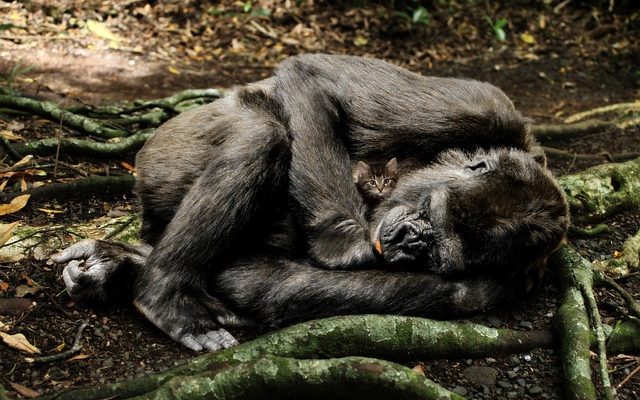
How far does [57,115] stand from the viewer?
7.80 m

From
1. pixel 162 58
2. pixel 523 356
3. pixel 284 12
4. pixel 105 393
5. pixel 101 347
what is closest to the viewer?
pixel 105 393

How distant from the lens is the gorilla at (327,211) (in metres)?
5.00

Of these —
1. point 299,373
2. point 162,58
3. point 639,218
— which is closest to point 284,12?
point 162,58

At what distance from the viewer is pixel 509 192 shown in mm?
5199

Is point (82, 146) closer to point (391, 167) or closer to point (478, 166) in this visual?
point (391, 167)

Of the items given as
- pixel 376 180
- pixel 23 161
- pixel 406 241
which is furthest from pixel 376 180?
pixel 23 161

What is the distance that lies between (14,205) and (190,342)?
2.44m

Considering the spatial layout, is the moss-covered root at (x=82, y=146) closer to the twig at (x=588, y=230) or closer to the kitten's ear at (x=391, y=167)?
the kitten's ear at (x=391, y=167)

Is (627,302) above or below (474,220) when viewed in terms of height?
below

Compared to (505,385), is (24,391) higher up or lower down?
higher up

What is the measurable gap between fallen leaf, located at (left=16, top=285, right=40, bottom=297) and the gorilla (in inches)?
10.3

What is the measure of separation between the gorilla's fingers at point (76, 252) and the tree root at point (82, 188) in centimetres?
148

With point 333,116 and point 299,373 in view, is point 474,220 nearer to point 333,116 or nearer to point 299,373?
point 333,116

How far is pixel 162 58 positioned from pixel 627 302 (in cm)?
944
